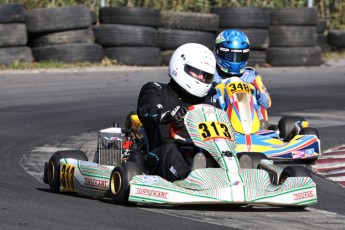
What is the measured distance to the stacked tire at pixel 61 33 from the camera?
15.7 metres

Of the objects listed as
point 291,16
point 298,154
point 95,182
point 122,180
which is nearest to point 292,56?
point 291,16

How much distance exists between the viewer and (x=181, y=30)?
17047mm

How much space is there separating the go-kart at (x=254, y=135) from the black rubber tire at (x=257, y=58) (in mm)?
8801

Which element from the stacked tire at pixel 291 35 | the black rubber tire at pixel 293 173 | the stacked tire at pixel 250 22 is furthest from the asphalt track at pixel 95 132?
the stacked tire at pixel 250 22

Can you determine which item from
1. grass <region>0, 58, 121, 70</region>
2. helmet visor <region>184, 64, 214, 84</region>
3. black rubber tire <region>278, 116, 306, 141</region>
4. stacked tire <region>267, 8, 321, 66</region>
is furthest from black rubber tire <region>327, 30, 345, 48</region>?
helmet visor <region>184, 64, 214, 84</region>

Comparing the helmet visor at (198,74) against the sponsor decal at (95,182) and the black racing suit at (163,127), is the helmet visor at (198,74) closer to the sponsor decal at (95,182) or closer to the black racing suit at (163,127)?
the black racing suit at (163,127)

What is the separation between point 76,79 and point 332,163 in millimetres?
6821

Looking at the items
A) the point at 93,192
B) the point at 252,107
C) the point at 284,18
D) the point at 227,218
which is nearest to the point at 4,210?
the point at 93,192

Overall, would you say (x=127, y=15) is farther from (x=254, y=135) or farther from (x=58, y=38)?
(x=254, y=135)

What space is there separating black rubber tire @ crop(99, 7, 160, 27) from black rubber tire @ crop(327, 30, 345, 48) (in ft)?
19.6

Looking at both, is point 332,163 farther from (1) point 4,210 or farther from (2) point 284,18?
(2) point 284,18

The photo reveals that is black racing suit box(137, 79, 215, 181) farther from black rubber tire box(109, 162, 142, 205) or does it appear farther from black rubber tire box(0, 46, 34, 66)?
black rubber tire box(0, 46, 34, 66)

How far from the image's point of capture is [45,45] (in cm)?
1593

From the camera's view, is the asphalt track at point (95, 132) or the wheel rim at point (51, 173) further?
the wheel rim at point (51, 173)
